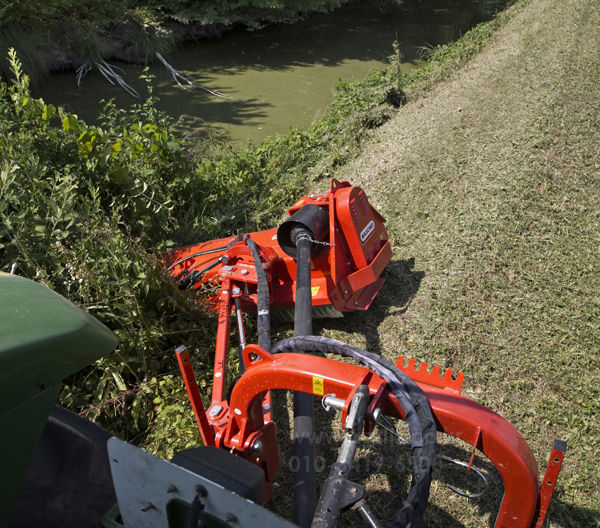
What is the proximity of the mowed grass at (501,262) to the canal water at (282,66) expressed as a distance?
8.42 ft

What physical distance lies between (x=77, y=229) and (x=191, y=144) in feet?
12.1

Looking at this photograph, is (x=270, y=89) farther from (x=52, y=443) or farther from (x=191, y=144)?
(x=52, y=443)

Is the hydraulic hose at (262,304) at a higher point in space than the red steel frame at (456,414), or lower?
lower

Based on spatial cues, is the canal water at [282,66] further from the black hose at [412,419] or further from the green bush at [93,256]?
the black hose at [412,419]

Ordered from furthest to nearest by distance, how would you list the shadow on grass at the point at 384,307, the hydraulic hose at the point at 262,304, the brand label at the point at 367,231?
the shadow on grass at the point at 384,307
the brand label at the point at 367,231
the hydraulic hose at the point at 262,304

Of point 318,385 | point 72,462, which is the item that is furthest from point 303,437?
point 72,462

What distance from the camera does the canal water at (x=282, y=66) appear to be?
856cm

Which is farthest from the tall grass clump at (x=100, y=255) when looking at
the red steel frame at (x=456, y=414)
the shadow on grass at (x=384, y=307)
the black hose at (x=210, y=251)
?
the red steel frame at (x=456, y=414)

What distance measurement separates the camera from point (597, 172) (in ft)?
16.9

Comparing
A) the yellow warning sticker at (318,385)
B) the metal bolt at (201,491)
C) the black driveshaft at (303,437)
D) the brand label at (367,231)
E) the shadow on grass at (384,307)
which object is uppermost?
the metal bolt at (201,491)

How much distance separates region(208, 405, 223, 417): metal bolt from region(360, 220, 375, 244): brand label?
152 centimetres

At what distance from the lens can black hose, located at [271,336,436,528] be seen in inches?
58.1

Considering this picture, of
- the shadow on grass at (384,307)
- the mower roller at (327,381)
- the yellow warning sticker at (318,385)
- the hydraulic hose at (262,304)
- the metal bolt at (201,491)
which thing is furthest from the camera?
the shadow on grass at (384,307)

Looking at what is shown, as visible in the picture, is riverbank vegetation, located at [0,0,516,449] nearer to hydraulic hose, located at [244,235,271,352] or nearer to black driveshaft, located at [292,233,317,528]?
hydraulic hose, located at [244,235,271,352]
